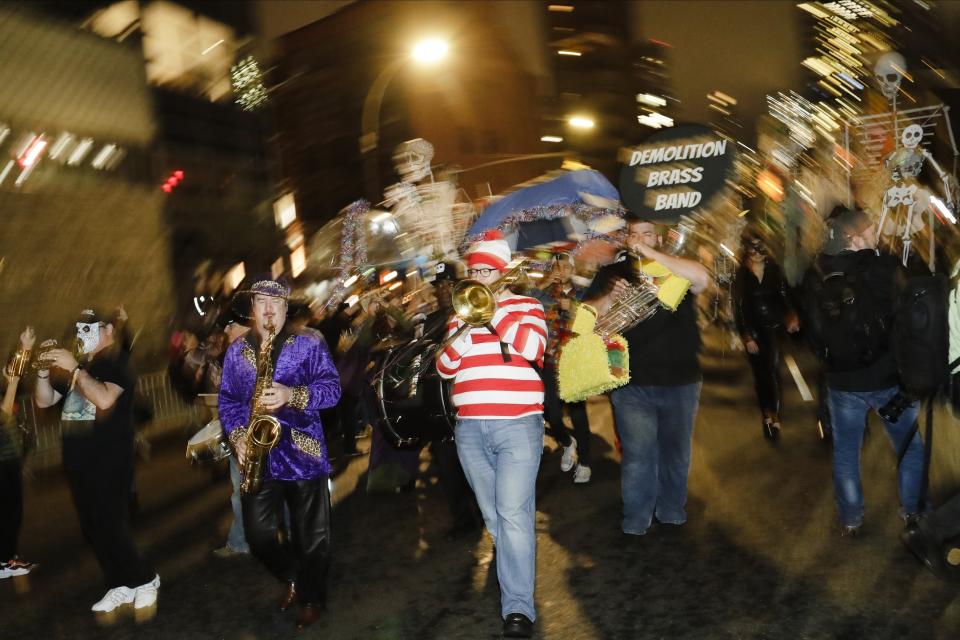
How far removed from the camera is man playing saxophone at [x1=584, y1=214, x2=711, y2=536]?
19.2ft

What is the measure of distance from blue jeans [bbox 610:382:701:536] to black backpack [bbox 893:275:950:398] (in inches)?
69.1

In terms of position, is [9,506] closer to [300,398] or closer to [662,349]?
[300,398]

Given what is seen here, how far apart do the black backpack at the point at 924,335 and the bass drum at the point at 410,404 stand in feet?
9.40

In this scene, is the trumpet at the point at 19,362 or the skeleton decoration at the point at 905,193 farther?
the skeleton decoration at the point at 905,193

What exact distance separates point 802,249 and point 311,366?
39.8 ft

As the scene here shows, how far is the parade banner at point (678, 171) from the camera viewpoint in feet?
22.0

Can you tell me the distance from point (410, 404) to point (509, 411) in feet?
6.45

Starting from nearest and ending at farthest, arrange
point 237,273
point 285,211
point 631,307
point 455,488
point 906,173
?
point 631,307 < point 455,488 < point 906,173 < point 237,273 < point 285,211

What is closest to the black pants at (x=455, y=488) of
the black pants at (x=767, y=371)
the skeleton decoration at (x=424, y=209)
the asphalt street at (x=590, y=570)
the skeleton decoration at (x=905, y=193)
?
the asphalt street at (x=590, y=570)

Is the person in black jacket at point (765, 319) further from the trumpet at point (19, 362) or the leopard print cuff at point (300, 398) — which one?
the trumpet at point (19, 362)

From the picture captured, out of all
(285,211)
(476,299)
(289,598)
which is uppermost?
(285,211)

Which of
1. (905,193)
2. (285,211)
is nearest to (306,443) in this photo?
(905,193)

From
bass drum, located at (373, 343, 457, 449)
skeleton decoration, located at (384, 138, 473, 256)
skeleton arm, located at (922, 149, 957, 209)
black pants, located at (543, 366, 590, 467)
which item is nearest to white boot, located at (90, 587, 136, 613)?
bass drum, located at (373, 343, 457, 449)

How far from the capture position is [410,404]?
6.38 metres
